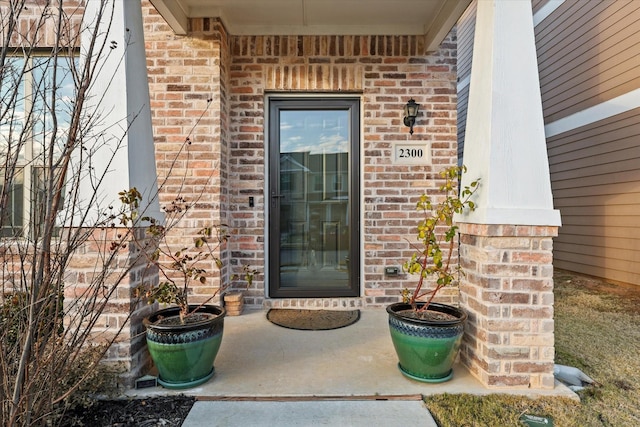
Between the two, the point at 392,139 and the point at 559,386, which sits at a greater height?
the point at 392,139

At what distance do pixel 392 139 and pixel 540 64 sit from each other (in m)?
4.92

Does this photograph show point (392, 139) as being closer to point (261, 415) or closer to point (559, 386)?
point (559, 386)

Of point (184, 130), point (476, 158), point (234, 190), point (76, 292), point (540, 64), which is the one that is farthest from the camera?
point (540, 64)

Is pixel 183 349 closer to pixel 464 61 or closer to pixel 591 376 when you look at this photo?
pixel 591 376

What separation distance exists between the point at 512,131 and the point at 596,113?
451cm

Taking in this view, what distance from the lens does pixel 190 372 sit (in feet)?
6.37

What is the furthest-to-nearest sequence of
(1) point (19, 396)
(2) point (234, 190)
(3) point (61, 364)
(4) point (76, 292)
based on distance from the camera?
(2) point (234, 190) < (4) point (76, 292) < (3) point (61, 364) < (1) point (19, 396)

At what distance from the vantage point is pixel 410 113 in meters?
3.30

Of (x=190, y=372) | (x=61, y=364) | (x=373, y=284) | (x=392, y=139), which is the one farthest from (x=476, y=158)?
(x=61, y=364)

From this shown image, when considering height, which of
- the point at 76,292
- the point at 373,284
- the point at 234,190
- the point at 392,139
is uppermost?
the point at 392,139

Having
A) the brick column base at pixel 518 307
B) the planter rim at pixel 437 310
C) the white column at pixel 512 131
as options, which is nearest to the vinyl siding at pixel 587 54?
the white column at pixel 512 131

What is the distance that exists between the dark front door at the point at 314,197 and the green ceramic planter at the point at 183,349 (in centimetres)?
144

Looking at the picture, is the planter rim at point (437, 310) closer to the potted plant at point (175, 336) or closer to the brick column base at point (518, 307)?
the brick column base at point (518, 307)

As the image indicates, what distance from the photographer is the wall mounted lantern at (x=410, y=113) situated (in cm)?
330
